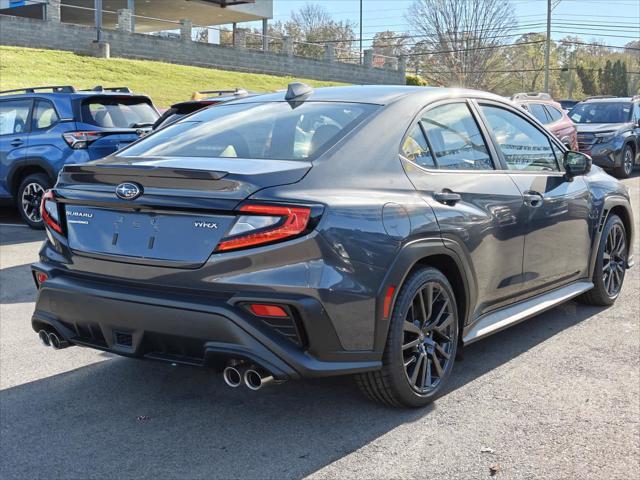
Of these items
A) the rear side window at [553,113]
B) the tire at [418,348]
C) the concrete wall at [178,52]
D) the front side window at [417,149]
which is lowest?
the tire at [418,348]

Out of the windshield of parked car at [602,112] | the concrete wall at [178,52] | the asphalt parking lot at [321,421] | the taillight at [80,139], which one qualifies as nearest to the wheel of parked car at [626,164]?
the windshield of parked car at [602,112]

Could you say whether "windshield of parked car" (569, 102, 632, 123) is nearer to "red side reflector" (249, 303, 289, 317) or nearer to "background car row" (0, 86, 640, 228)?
"background car row" (0, 86, 640, 228)

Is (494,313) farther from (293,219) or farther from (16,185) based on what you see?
(16,185)

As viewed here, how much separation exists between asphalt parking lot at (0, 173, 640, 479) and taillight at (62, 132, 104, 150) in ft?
16.9

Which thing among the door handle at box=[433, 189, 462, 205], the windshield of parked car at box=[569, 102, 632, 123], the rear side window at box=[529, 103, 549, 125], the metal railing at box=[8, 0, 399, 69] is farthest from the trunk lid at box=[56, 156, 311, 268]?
the metal railing at box=[8, 0, 399, 69]

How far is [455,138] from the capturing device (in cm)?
443

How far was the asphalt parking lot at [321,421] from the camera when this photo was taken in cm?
333

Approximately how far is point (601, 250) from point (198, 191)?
347cm

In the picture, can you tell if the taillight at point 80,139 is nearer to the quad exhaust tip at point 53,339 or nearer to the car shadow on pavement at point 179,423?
the car shadow on pavement at point 179,423

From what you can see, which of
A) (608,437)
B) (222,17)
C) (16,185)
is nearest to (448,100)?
(608,437)

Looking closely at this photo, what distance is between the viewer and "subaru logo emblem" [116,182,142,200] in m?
3.53

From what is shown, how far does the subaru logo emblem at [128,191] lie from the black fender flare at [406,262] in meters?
1.20

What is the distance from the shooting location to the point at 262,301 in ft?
10.7

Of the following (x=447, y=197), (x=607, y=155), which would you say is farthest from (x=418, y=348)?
(x=607, y=155)
